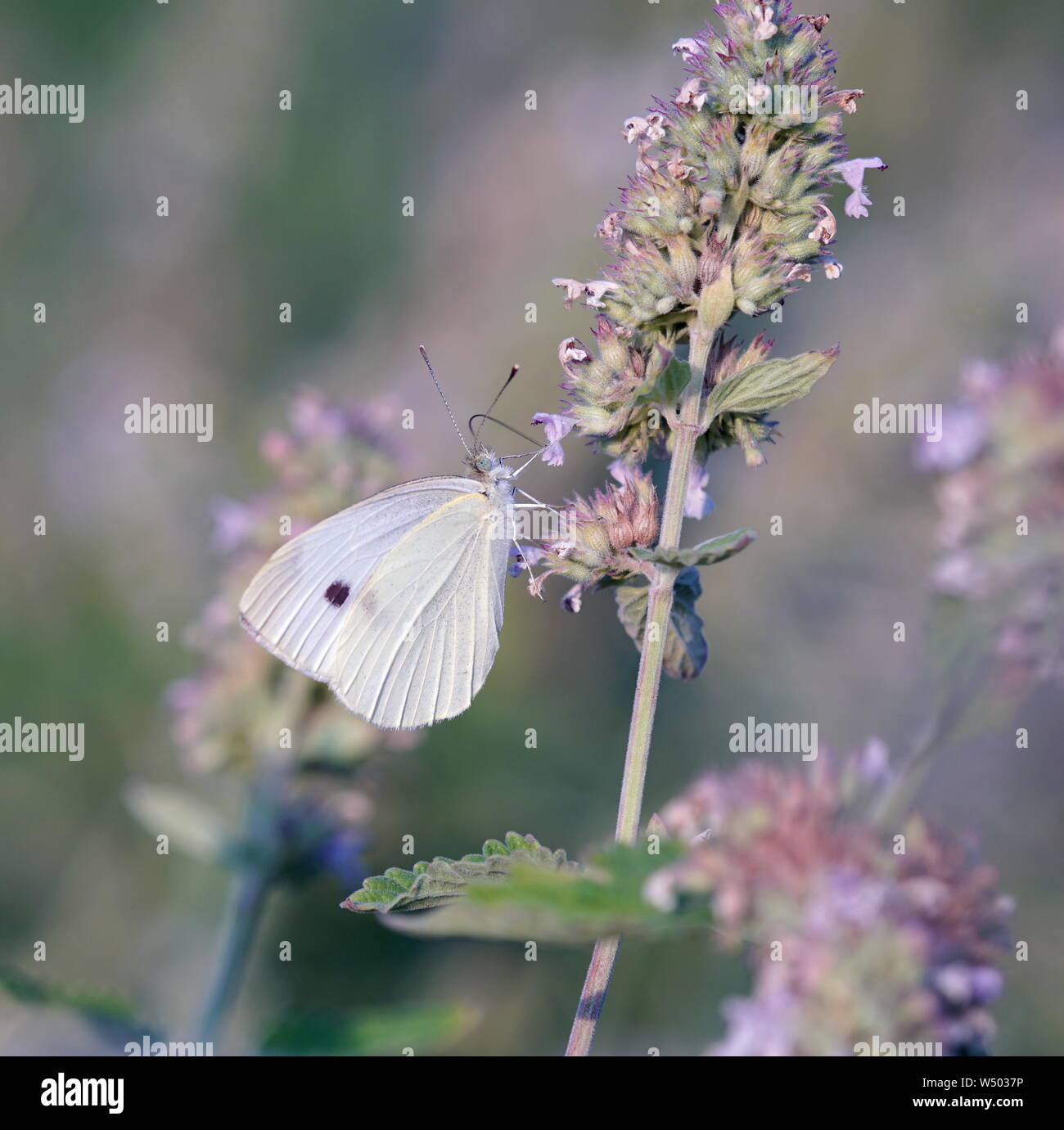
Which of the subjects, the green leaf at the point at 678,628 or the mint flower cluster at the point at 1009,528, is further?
the green leaf at the point at 678,628

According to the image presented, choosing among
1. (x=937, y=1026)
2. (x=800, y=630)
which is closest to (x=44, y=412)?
(x=800, y=630)

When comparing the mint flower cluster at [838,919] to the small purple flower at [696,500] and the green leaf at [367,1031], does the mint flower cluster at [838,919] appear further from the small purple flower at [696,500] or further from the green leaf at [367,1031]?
the green leaf at [367,1031]

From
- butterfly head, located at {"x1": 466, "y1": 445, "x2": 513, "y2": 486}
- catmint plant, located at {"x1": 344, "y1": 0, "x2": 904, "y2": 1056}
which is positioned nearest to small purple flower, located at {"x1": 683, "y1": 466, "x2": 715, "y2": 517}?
catmint plant, located at {"x1": 344, "y1": 0, "x2": 904, "y2": 1056}

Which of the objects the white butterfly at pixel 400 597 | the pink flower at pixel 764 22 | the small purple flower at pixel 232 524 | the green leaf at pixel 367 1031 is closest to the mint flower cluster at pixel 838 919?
the green leaf at pixel 367 1031

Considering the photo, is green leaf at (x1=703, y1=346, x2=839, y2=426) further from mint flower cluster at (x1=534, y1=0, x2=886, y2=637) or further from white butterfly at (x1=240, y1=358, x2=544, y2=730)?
white butterfly at (x1=240, y1=358, x2=544, y2=730)

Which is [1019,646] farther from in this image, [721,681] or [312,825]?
[721,681]

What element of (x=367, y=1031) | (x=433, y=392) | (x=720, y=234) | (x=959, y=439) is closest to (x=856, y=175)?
(x=720, y=234)
